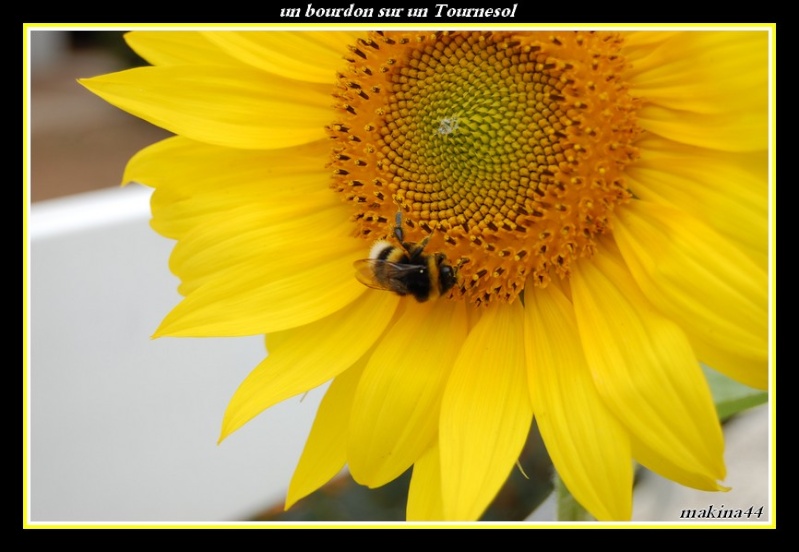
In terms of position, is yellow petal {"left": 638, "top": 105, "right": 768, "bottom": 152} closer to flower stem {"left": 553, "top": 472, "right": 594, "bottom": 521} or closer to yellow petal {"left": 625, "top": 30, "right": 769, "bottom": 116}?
yellow petal {"left": 625, "top": 30, "right": 769, "bottom": 116}

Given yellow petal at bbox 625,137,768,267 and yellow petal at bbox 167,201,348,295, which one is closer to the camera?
yellow petal at bbox 625,137,768,267

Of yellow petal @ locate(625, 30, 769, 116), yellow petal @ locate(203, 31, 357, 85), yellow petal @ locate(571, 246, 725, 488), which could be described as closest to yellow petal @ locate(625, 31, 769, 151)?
yellow petal @ locate(625, 30, 769, 116)

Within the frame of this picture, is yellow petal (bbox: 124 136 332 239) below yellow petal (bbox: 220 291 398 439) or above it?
above

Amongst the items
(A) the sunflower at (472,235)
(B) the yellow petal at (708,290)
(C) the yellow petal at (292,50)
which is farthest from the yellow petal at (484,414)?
(C) the yellow petal at (292,50)

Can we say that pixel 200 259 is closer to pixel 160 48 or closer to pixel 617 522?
pixel 160 48

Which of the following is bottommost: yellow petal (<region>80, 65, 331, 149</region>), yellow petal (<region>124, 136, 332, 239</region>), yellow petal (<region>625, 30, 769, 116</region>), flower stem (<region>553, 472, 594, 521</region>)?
flower stem (<region>553, 472, 594, 521</region>)
